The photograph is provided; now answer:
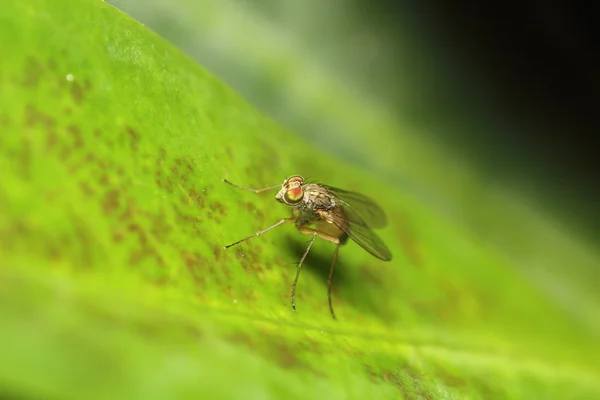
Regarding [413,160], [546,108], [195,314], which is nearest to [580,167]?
[546,108]

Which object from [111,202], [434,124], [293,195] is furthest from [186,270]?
[434,124]

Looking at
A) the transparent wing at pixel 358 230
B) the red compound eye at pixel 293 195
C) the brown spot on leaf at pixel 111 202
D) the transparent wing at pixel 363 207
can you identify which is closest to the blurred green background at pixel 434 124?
the transparent wing at pixel 363 207

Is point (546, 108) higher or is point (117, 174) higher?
point (546, 108)

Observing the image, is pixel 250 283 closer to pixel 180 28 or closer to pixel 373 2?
pixel 180 28

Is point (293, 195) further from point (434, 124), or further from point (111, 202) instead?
point (111, 202)

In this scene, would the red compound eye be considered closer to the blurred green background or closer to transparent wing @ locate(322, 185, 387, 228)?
transparent wing @ locate(322, 185, 387, 228)

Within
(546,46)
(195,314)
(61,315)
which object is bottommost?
(61,315)

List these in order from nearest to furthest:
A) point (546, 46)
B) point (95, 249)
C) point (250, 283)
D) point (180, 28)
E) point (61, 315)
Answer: point (61, 315) < point (95, 249) < point (250, 283) < point (180, 28) < point (546, 46)

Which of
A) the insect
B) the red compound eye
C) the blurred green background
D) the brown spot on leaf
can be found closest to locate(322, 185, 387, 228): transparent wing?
the insect
